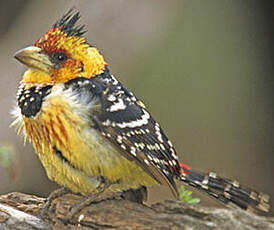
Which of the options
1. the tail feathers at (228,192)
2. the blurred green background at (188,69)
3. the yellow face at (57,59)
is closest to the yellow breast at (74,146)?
the yellow face at (57,59)

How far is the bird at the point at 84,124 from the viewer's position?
388 centimetres

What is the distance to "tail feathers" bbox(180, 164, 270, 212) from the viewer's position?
166 inches

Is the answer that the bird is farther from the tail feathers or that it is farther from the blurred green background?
the blurred green background

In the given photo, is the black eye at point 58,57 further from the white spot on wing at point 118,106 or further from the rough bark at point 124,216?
the rough bark at point 124,216

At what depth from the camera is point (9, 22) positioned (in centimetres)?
741

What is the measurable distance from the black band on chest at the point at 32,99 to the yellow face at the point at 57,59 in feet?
0.21

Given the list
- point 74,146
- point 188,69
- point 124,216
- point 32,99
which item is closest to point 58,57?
point 32,99

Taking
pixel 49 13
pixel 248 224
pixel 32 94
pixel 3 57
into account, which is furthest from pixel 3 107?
pixel 248 224

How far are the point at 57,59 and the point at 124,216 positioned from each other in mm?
1115

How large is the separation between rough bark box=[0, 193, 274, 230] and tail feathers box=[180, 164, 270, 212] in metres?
0.48

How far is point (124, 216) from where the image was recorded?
3844 millimetres

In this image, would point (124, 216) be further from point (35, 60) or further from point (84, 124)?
point (35, 60)

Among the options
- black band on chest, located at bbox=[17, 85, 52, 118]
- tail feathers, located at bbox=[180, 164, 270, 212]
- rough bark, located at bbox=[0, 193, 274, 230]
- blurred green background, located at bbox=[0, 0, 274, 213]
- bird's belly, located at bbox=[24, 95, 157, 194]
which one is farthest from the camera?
blurred green background, located at bbox=[0, 0, 274, 213]

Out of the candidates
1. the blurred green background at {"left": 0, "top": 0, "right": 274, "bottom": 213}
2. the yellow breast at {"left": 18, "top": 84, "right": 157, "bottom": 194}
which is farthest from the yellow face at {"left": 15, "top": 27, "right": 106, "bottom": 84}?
the blurred green background at {"left": 0, "top": 0, "right": 274, "bottom": 213}
